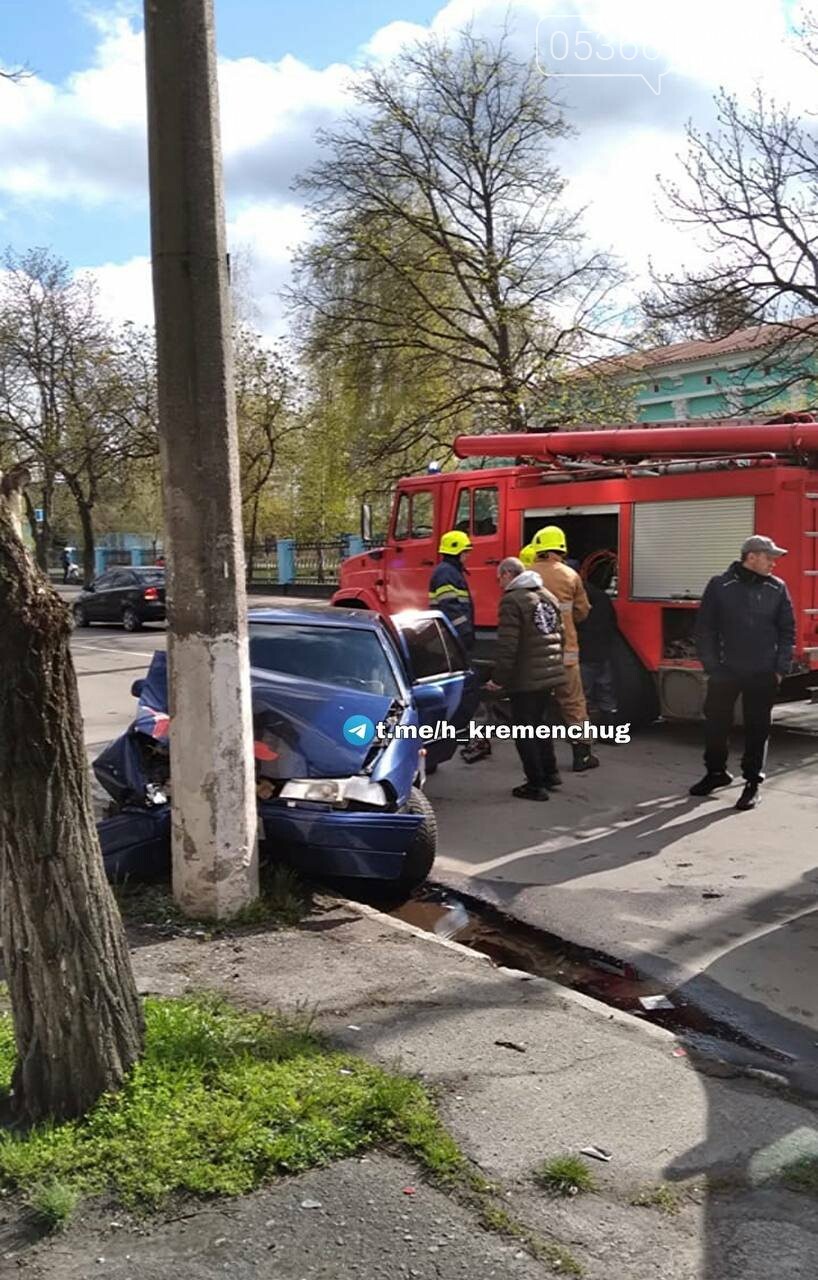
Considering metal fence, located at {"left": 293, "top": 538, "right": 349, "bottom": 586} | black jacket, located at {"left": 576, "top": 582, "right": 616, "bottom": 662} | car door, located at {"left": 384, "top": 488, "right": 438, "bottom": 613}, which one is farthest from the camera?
metal fence, located at {"left": 293, "top": 538, "right": 349, "bottom": 586}

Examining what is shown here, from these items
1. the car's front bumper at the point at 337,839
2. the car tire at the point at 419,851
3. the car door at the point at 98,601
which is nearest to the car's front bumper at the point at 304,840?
the car's front bumper at the point at 337,839

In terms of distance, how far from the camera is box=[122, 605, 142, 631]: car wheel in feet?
84.5

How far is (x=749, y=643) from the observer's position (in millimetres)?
7703

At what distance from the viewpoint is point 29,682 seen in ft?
10.0

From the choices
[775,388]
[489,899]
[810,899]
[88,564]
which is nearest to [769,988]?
[810,899]

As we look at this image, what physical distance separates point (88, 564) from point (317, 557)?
11138mm

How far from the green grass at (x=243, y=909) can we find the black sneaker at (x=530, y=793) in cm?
292

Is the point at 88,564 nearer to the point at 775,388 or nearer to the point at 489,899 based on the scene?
the point at 775,388

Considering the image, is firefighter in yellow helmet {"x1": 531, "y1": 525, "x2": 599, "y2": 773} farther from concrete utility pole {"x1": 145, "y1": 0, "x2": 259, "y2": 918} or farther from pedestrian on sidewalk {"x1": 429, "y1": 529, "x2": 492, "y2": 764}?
concrete utility pole {"x1": 145, "y1": 0, "x2": 259, "y2": 918}

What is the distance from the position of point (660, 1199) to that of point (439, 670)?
5.65 metres

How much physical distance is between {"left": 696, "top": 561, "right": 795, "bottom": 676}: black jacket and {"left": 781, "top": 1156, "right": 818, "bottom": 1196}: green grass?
4.92 m

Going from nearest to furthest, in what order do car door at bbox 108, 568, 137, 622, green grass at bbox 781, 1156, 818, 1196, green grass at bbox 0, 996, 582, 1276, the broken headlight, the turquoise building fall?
green grass at bbox 0, 996, 582, 1276
green grass at bbox 781, 1156, 818, 1196
the broken headlight
the turquoise building
car door at bbox 108, 568, 137, 622

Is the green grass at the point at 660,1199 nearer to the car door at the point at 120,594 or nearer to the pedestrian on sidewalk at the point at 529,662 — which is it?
the pedestrian on sidewalk at the point at 529,662

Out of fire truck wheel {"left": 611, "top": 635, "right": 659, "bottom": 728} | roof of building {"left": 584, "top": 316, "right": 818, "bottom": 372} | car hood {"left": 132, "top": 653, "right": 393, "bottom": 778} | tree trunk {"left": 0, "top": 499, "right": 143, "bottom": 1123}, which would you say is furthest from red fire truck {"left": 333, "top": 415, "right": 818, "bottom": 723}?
roof of building {"left": 584, "top": 316, "right": 818, "bottom": 372}
